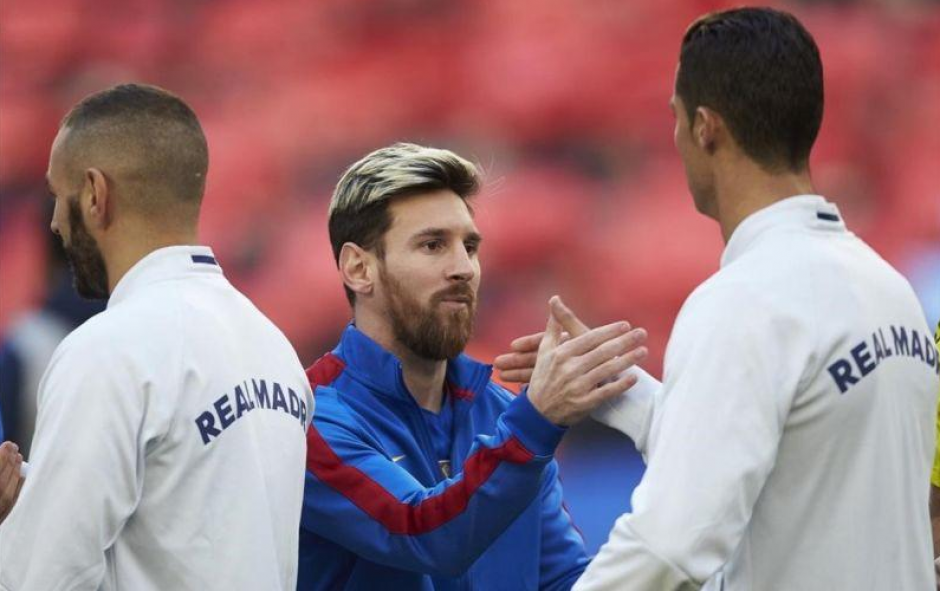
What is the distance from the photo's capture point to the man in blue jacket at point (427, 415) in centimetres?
330

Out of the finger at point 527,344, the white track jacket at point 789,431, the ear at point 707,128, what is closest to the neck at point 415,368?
the finger at point 527,344

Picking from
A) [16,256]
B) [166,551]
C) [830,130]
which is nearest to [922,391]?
[166,551]

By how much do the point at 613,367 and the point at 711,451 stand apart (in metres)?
0.53

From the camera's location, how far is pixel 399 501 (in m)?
3.42

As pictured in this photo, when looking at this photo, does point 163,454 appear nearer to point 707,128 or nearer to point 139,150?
point 139,150

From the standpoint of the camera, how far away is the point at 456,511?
337 centimetres

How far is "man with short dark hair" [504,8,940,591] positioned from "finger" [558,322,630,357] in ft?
0.93

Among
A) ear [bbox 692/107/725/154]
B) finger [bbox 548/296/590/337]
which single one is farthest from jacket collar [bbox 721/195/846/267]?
finger [bbox 548/296/590/337]

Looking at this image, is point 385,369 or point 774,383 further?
point 385,369

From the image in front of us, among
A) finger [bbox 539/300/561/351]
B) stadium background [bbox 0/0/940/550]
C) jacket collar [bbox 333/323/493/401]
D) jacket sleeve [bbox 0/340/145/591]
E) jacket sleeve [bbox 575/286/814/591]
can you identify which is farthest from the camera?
stadium background [bbox 0/0/940/550]

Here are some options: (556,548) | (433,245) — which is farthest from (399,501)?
(433,245)

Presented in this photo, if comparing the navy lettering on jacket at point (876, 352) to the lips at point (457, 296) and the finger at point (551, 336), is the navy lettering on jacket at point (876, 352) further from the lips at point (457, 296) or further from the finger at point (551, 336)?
the lips at point (457, 296)

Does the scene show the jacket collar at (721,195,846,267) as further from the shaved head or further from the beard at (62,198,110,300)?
the beard at (62,198,110,300)

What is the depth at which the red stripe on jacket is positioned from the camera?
3.35 meters
